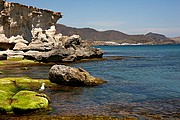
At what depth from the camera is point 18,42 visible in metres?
78.6

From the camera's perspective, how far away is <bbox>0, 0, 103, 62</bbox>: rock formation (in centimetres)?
6931

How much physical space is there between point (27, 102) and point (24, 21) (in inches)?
2553

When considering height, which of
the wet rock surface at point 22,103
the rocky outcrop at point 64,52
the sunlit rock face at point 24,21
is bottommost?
the wet rock surface at point 22,103

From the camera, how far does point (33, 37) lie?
84375 millimetres

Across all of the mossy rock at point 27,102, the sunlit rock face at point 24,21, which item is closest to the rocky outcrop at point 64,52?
the sunlit rock face at point 24,21

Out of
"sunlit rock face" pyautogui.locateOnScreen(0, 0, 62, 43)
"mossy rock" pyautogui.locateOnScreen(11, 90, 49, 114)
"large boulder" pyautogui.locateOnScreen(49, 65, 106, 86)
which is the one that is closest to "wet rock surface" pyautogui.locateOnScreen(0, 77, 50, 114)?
"mossy rock" pyautogui.locateOnScreen(11, 90, 49, 114)

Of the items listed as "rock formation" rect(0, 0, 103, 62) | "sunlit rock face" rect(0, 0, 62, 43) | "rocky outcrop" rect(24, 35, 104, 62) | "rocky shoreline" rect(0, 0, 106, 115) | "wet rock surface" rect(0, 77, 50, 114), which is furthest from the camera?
"sunlit rock face" rect(0, 0, 62, 43)

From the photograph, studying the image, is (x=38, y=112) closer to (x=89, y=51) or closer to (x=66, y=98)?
(x=66, y=98)

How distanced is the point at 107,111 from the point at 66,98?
5870 millimetres

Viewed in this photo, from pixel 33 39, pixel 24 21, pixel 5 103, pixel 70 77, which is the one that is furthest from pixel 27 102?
pixel 24 21

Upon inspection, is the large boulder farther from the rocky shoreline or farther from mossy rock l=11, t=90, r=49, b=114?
the rocky shoreline

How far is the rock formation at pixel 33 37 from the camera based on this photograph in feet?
227

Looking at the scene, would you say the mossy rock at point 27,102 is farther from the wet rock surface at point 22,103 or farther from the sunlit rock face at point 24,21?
the sunlit rock face at point 24,21

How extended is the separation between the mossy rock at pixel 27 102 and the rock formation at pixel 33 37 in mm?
44110
